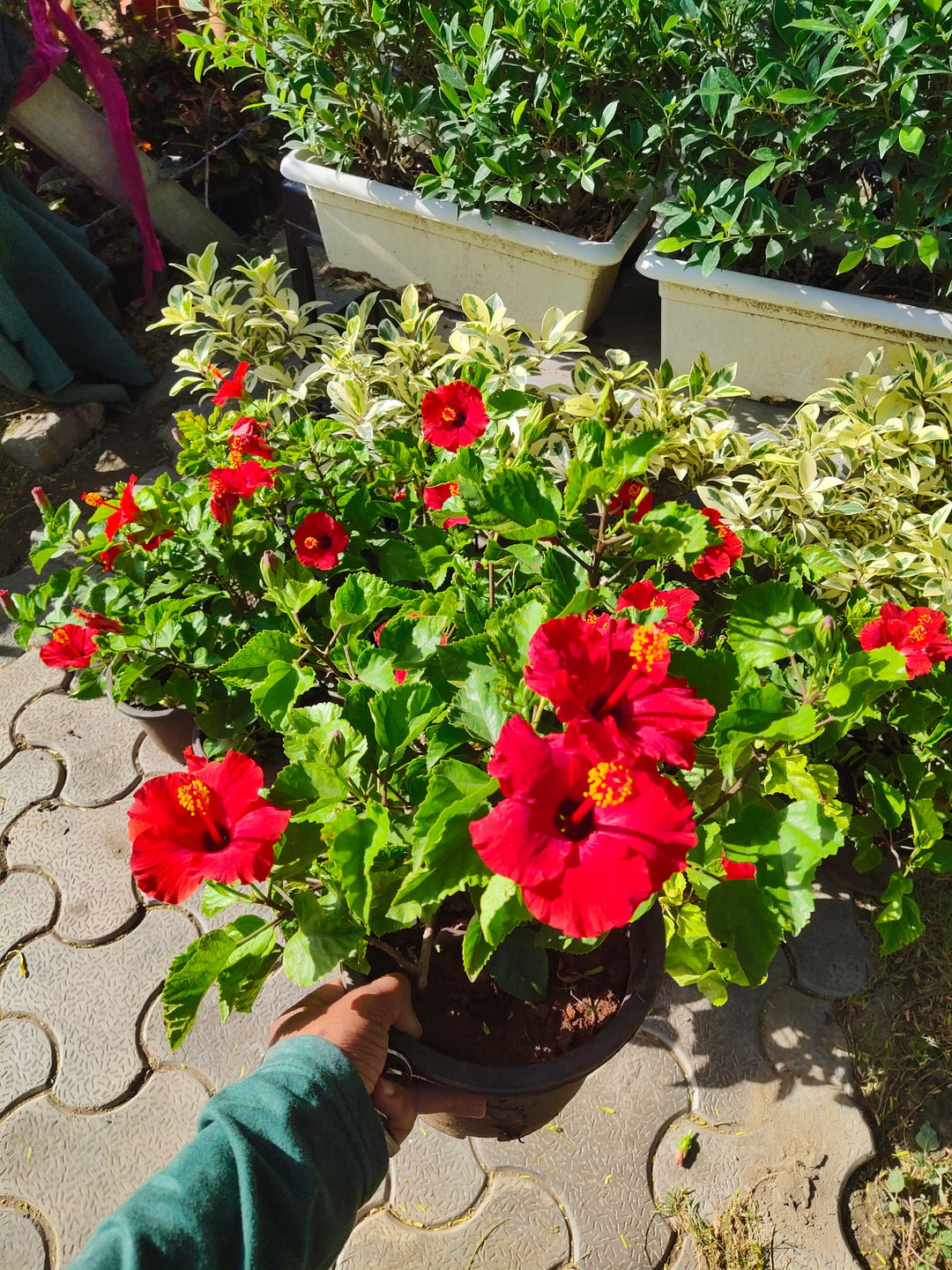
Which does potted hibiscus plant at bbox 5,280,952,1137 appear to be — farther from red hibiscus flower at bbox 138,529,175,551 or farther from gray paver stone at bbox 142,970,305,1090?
gray paver stone at bbox 142,970,305,1090

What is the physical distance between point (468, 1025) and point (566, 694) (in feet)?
2.13

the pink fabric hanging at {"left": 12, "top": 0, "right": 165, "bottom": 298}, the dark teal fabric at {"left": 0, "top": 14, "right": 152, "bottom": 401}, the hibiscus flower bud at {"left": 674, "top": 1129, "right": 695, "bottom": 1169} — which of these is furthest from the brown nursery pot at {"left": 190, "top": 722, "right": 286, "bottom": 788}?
the pink fabric hanging at {"left": 12, "top": 0, "right": 165, "bottom": 298}

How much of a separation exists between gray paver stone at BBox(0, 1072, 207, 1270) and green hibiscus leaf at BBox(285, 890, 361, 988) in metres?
0.80

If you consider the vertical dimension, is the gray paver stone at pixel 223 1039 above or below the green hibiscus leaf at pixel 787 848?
below

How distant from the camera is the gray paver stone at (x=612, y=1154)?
1343mm

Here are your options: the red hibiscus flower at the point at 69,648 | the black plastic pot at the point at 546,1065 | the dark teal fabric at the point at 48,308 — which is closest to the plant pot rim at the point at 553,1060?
the black plastic pot at the point at 546,1065

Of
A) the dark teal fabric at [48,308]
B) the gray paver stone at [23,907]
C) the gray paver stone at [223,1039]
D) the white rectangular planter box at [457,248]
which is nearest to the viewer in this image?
the gray paver stone at [223,1039]

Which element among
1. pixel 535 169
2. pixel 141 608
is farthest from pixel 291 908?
pixel 535 169

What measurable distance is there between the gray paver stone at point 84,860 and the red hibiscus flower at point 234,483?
2.79 ft

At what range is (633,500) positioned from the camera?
3.69 ft

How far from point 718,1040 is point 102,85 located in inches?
111

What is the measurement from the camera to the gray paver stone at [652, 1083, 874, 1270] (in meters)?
1.33

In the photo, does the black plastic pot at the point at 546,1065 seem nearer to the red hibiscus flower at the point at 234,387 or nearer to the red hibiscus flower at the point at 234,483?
the red hibiscus flower at the point at 234,483

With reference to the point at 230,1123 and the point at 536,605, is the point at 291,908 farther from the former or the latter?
the point at 536,605
